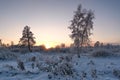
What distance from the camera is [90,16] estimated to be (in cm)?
3675

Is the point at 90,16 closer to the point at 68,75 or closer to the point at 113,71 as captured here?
the point at 113,71

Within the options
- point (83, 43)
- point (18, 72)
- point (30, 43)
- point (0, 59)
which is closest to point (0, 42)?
point (30, 43)

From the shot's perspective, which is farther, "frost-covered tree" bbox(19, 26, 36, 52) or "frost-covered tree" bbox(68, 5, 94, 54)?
"frost-covered tree" bbox(19, 26, 36, 52)

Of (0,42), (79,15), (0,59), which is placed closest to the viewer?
(0,59)

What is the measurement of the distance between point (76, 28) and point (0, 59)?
46.2ft

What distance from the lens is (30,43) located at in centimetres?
6028

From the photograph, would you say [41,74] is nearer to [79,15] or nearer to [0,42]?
[79,15]

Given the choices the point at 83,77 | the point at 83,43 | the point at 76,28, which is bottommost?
the point at 83,77

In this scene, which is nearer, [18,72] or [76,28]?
[18,72]

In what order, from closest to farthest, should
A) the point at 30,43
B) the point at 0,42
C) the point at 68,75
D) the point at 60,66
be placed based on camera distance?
1. the point at 68,75
2. the point at 60,66
3. the point at 0,42
4. the point at 30,43

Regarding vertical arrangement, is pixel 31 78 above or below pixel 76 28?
below

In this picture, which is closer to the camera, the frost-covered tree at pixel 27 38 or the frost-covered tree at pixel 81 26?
the frost-covered tree at pixel 81 26

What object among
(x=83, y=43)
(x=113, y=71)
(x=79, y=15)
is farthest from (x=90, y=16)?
(x=113, y=71)

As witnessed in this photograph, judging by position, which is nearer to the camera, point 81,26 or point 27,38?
point 81,26
